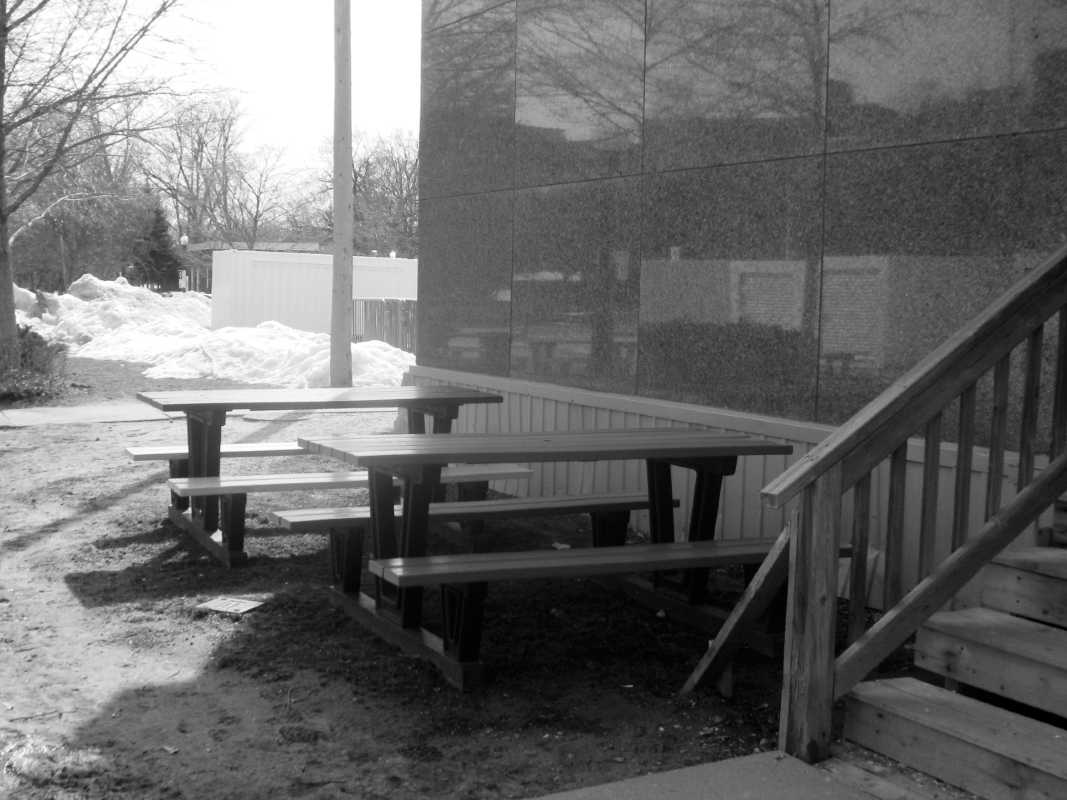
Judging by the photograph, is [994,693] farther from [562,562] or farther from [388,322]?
[388,322]

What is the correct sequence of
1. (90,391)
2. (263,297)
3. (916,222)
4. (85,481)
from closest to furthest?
(916,222) → (85,481) → (90,391) → (263,297)

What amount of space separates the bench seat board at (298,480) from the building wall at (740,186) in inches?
37.3

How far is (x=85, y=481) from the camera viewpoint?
1011 centimetres

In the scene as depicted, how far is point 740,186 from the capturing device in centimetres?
719

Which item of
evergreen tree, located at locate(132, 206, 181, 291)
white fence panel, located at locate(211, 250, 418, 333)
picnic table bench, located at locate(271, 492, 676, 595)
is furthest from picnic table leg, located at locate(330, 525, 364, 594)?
evergreen tree, located at locate(132, 206, 181, 291)

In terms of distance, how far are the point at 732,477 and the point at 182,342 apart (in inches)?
753

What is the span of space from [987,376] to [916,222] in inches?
34.4

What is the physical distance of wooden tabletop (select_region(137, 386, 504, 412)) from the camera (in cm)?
747

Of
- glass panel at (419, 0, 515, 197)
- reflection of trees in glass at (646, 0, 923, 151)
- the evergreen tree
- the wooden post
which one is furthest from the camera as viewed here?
the evergreen tree

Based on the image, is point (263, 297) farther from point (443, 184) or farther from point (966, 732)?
point (966, 732)

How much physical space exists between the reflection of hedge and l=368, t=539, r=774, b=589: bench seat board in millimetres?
1259

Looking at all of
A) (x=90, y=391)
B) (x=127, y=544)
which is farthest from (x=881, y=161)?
(x=90, y=391)

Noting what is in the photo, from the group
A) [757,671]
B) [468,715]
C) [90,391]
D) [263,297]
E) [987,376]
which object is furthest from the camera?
[263,297]

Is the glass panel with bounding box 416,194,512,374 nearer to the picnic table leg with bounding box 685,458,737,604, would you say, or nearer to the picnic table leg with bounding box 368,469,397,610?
the picnic table leg with bounding box 685,458,737,604
